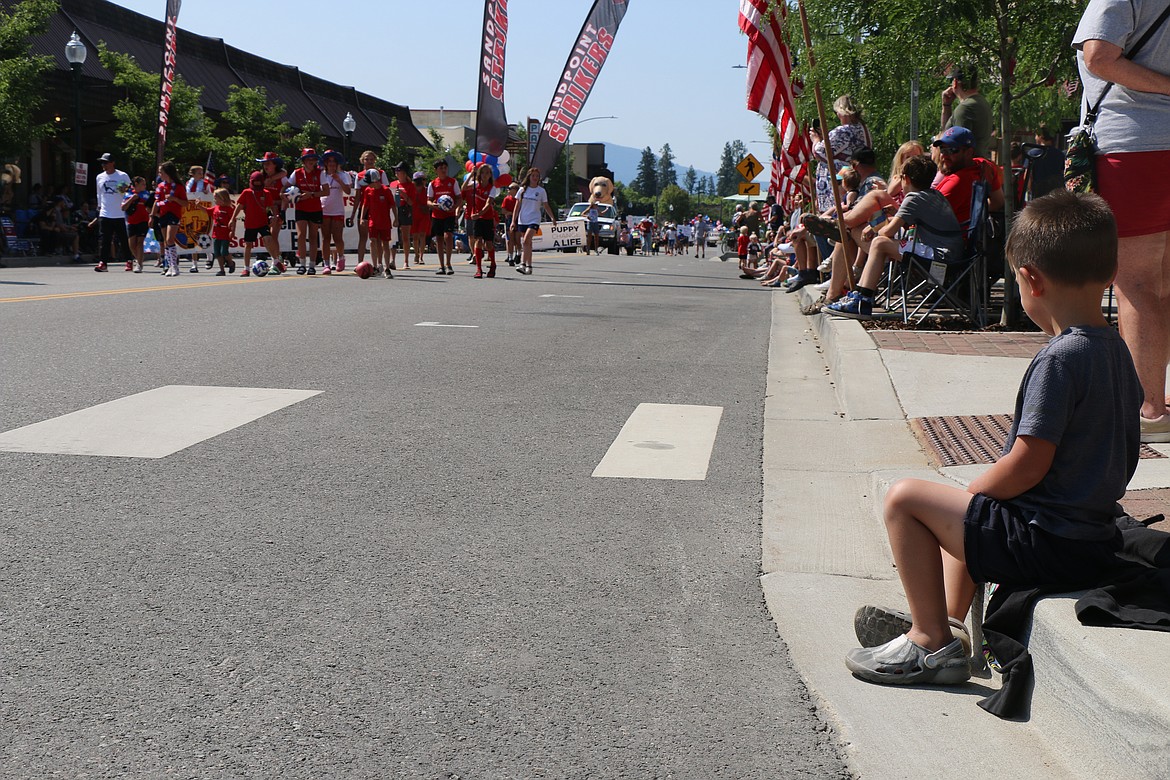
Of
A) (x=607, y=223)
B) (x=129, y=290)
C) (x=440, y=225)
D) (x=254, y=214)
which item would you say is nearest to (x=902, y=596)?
(x=129, y=290)

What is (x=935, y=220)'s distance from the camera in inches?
392

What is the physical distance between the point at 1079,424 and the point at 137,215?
67.9 feet

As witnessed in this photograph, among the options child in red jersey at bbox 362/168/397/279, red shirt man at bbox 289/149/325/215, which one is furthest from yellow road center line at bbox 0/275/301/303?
child in red jersey at bbox 362/168/397/279

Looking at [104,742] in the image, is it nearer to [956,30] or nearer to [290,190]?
[956,30]

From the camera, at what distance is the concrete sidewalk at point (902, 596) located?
2.54 metres

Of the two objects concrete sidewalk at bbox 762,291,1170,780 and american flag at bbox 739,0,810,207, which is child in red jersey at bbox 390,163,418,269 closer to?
american flag at bbox 739,0,810,207

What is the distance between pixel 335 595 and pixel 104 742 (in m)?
1.05

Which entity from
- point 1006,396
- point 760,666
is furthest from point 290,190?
point 760,666

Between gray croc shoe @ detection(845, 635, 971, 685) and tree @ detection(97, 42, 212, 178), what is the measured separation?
35012 mm

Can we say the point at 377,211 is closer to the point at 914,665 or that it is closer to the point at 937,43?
the point at 937,43

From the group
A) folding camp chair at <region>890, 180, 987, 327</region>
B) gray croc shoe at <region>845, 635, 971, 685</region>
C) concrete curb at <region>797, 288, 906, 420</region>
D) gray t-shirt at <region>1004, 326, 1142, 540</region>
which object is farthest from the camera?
folding camp chair at <region>890, 180, 987, 327</region>

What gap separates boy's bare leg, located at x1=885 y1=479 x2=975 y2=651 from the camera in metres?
3.08

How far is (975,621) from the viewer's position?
3.26m

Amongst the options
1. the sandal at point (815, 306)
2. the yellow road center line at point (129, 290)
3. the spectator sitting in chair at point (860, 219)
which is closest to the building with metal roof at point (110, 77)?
the yellow road center line at point (129, 290)
